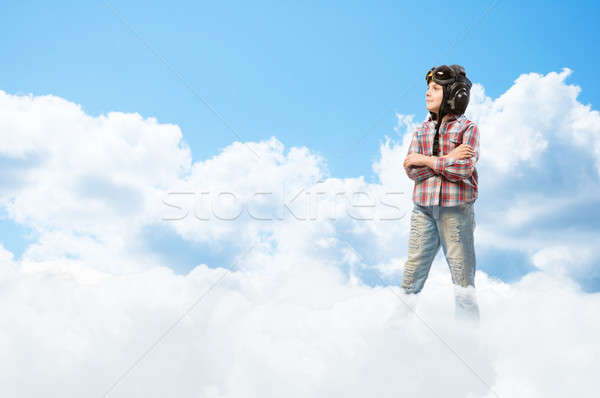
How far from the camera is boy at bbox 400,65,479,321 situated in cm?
367

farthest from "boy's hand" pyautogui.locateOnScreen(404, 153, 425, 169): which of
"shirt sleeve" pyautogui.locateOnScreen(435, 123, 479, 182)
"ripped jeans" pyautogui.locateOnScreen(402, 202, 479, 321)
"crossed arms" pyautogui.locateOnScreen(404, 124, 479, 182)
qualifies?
"ripped jeans" pyautogui.locateOnScreen(402, 202, 479, 321)

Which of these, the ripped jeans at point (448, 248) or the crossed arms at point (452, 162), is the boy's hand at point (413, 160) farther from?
the ripped jeans at point (448, 248)

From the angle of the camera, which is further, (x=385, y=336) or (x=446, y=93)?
(x=446, y=93)

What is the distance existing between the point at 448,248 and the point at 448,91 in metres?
1.12

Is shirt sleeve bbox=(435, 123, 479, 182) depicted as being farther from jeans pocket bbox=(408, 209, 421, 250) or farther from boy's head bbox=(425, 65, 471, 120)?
jeans pocket bbox=(408, 209, 421, 250)

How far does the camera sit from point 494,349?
324 cm

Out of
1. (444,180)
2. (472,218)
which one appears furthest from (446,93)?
(472,218)

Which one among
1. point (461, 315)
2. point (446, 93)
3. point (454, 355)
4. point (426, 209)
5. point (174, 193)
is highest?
point (446, 93)

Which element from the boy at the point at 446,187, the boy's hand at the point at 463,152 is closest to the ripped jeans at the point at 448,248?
the boy at the point at 446,187

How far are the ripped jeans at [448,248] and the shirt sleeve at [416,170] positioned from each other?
0.70 feet

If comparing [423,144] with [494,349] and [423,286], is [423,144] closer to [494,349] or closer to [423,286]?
[423,286]

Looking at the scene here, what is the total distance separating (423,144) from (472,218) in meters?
0.63

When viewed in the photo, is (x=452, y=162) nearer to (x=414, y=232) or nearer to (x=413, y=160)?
(x=413, y=160)

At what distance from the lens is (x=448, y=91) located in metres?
3.85
